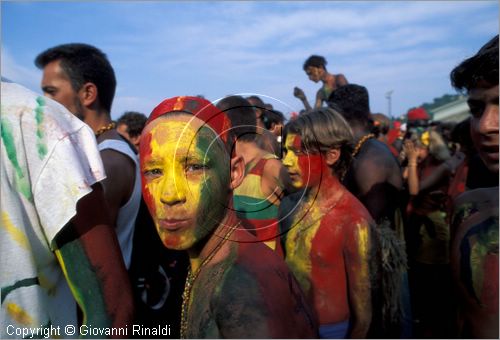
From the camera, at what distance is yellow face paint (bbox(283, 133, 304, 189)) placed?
5.65 feet

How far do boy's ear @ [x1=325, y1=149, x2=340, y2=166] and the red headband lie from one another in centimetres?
120

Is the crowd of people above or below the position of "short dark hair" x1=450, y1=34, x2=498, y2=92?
below

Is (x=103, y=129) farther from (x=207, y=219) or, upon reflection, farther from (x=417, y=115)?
(x=417, y=115)

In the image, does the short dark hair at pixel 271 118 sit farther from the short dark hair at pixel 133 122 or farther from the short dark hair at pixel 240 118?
the short dark hair at pixel 133 122

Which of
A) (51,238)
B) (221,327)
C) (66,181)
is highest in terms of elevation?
(66,181)

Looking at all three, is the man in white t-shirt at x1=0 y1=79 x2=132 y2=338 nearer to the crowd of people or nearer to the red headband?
the crowd of people

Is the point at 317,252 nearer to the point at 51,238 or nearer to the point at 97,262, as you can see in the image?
the point at 97,262

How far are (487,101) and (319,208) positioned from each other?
1.03 metres

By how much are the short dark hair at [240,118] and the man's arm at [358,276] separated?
1.14 meters

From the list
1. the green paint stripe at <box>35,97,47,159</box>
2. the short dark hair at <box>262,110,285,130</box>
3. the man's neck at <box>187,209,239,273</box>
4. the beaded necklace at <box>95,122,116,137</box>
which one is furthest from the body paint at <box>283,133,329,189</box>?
the beaded necklace at <box>95,122,116,137</box>

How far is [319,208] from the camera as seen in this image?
2.46 metres

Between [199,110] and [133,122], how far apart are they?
148 inches

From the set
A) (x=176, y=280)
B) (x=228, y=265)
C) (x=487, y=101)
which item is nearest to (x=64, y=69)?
(x=176, y=280)

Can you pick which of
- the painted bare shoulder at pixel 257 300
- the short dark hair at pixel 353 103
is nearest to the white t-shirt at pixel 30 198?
the painted bare shoulder at pixel 257 300
